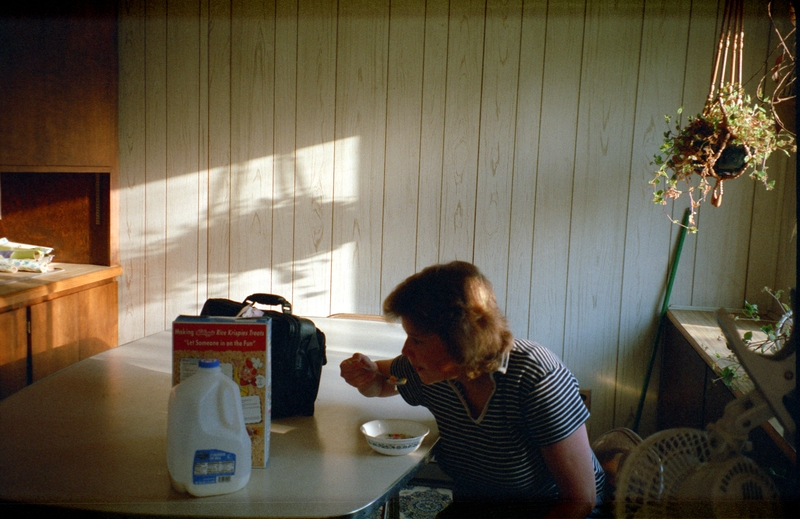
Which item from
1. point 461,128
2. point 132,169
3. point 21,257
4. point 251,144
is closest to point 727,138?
point 461,128

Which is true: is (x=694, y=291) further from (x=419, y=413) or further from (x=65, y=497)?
(x=65, y=497)

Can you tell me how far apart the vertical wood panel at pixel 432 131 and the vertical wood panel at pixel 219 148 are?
2.98ft

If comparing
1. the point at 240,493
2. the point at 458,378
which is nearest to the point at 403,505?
the point at 458,378

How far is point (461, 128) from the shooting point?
Result: 2.96 metres

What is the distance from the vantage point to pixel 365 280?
3.10 meters

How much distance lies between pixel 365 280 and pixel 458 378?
5.62 feet

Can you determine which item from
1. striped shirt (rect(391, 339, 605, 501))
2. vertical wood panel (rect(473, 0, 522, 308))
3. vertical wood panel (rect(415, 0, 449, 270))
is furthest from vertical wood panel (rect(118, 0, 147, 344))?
striped shirt (rect(391, 339, 605, 501))

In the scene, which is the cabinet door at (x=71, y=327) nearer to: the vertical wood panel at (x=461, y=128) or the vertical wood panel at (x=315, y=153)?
the vertical wood panel at (x=315, y=153)

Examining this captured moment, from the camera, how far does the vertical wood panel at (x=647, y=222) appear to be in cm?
275

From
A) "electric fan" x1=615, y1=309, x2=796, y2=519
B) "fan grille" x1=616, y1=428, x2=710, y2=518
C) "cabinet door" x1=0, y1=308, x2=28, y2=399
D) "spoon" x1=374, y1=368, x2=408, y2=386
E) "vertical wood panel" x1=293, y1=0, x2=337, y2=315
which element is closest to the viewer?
"electric fan" x1=615, y1=309, x2=796, y2=519

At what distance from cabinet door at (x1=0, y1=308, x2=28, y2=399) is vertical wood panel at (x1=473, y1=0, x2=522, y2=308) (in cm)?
184

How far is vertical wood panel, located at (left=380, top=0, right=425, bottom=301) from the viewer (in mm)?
2967

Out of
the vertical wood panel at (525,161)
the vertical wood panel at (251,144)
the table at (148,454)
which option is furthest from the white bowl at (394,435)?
the vertical wood panel at (251,144)

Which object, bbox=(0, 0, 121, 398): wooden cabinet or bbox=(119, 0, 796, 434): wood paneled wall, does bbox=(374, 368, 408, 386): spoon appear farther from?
bbox=(0, 0, 121, 398): wooden cabinet
